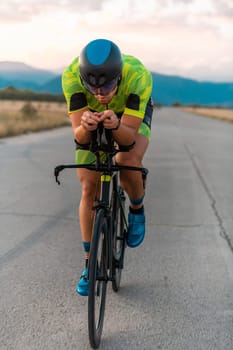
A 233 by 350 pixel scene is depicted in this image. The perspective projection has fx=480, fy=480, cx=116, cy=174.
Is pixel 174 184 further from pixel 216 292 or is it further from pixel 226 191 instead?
pixel 216 292

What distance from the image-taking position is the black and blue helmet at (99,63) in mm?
2543

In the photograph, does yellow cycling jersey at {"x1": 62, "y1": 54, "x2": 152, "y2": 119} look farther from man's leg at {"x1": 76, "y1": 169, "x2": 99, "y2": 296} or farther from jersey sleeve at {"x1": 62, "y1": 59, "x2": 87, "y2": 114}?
man's leg at {"x1": 76, "y1": 169, "x2": 99, "y2": 296}

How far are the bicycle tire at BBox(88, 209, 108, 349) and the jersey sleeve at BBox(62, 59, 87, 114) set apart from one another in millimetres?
700

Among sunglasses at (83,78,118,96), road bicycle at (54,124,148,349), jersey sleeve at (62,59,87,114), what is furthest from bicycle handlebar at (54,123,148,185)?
jersey sleeve at (62,59,87,114)

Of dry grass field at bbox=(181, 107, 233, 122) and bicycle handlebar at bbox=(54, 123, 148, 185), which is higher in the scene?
bicycle handlebar at bbox=(54, 123, 148, 185)

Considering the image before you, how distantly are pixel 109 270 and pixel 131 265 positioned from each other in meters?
1.07

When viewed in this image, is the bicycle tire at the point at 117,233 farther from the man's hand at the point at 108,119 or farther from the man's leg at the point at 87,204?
the man's hand at the point at 108,119

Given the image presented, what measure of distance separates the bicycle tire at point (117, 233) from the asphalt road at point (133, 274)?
156 millimetres

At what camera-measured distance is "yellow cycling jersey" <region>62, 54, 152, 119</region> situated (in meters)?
3.03

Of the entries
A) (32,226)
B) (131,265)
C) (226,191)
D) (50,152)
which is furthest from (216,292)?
(50,152)

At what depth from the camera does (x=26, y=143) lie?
1516 cm

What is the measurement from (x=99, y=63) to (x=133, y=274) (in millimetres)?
2085

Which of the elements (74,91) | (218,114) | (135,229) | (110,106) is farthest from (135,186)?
(218,114)

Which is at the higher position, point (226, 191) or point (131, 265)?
point (131, 265)
